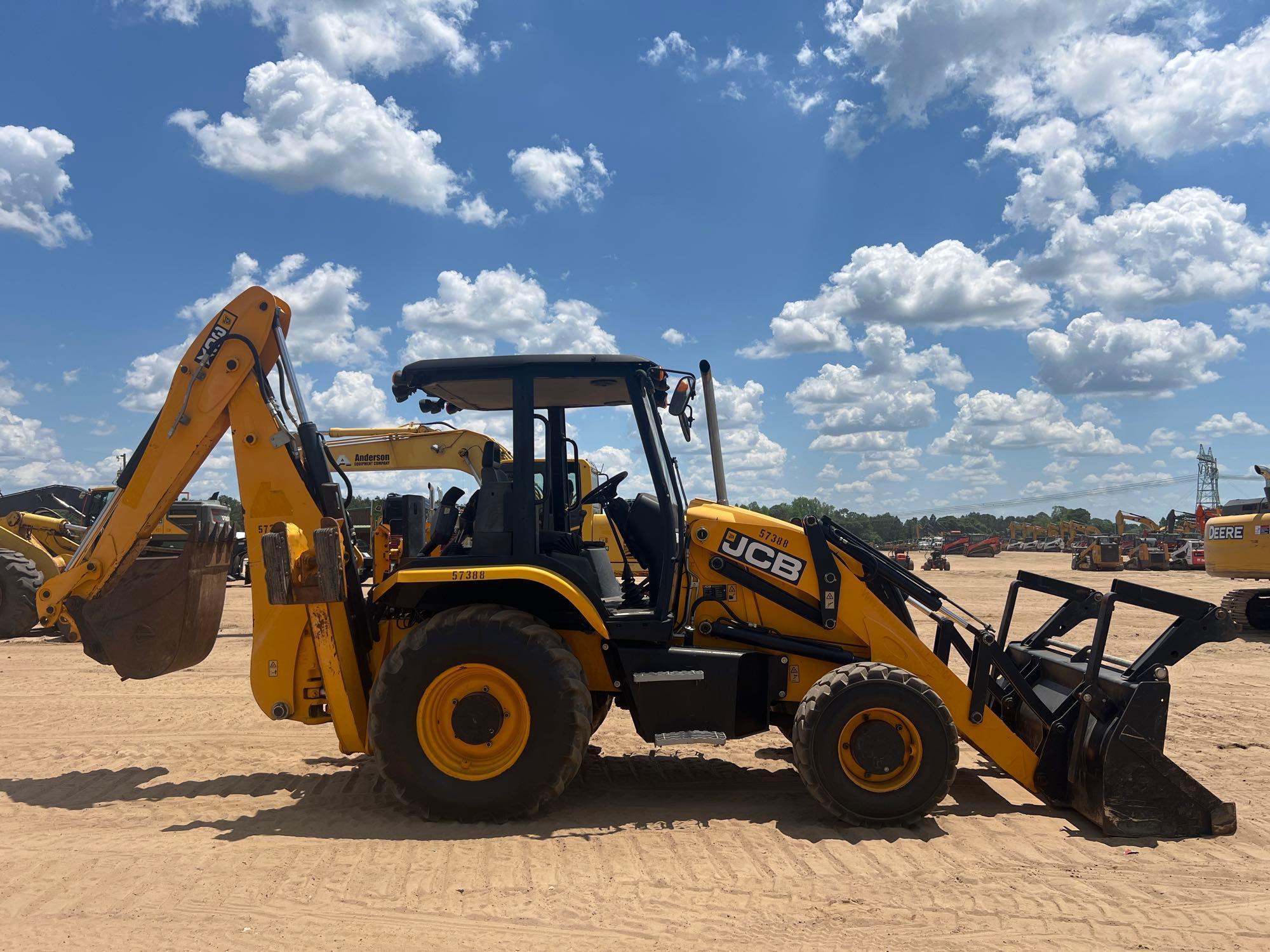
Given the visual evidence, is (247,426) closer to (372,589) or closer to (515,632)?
(372,589)

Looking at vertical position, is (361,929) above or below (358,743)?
below

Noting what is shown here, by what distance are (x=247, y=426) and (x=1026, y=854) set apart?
17.7ft

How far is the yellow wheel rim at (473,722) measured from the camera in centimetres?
518

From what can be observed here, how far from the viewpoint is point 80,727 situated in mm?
7762

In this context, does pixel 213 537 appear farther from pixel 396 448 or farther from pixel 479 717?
pixel 396 448

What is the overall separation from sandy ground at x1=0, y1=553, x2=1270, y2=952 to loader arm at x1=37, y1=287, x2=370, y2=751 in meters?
0.86

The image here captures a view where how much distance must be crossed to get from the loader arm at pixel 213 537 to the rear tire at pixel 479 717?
52cm

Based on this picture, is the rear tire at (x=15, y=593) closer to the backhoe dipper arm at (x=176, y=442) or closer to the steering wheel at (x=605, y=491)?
the backhoe dipper arm at (x=176, y=442)

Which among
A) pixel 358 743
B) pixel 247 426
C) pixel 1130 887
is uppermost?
pixel 247 426

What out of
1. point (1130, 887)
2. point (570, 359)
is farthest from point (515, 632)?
point (1130, 887)

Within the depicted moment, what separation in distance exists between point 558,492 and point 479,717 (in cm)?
154

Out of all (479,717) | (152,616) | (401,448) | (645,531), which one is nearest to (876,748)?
(645,531)

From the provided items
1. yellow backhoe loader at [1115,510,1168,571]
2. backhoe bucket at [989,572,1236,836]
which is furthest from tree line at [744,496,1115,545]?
backhoe bucket at [989,572,1236,836]

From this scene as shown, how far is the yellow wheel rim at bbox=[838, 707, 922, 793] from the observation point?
5082 mm
